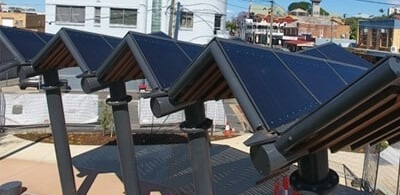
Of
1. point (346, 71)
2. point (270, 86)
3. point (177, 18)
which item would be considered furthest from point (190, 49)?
point (177, 18)

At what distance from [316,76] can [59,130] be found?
631 centimetres

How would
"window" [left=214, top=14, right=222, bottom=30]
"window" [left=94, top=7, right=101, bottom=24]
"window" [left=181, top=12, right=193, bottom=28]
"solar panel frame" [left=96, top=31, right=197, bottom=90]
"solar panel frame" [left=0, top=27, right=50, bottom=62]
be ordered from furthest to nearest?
"window" [left=214, top=14, right=222, bottom=30] < "window" [left=181, top=12, right=193, bottom=28] < "window" [left=94, top=7, right=101, bottom=24] < "solar panel frame" [left=0, top=27, right=50, bottom=62] < "solar panel frame" [left=96, top=31, right=197, bottom=90]

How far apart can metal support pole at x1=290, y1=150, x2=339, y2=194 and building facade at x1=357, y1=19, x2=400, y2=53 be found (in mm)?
41599

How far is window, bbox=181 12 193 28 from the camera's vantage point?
1399 inches

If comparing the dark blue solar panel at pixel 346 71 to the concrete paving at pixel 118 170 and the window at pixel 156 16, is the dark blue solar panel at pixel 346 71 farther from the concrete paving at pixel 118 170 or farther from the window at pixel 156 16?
the window at pixel 156 16

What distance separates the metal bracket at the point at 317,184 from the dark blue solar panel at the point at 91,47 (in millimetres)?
5135

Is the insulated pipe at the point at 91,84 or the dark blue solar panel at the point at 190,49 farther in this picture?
the insulated pipe at the point at 91,84

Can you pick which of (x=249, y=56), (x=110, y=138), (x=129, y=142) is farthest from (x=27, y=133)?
(x=249, y=56)

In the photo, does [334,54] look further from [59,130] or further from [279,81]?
[279,81]

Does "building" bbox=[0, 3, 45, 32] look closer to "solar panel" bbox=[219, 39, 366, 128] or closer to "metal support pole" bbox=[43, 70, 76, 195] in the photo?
"metal support pole" bbox=[43, 70, 76, 195]

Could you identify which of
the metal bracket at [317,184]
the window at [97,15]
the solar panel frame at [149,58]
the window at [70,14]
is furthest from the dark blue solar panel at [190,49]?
the window at [70,14]

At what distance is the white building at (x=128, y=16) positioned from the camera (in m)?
34.2

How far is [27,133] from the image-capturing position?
17375mm

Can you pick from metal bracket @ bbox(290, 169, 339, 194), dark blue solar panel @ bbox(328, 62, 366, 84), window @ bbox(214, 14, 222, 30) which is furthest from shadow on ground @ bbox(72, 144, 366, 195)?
window @ bbox(214, 14, 222, 30)
